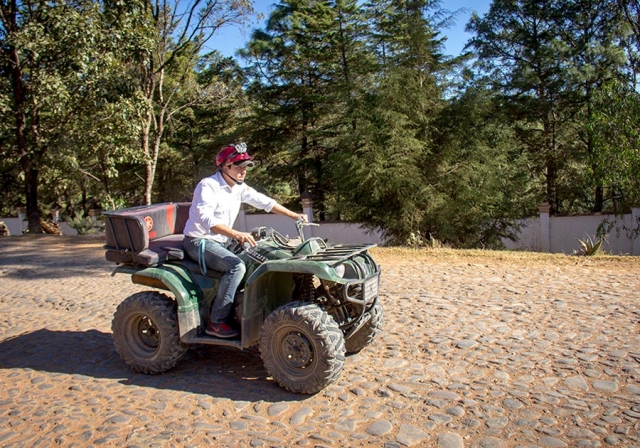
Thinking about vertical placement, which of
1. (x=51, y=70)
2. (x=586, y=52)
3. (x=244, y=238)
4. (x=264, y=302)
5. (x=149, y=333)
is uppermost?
(x=586, y=52)

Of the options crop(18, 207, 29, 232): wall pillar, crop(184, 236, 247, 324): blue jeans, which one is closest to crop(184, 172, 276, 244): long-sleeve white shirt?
crop(184, 236, 247, 324): blue jeans

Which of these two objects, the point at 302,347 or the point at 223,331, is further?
the point at 223,331

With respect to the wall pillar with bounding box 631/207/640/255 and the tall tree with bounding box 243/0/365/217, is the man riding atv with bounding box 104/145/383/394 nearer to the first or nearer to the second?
the wall pillar with bounding box 631/207/640/255

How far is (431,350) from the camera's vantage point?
519 cm

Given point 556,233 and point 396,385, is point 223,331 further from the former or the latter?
point 556,233

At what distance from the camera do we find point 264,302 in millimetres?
4562

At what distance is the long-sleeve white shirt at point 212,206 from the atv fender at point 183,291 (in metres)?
0.37

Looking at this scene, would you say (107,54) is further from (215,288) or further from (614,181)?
(614,181)

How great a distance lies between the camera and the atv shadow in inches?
178

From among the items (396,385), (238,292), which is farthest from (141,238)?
(396,385)

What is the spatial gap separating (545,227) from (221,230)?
52.5ft

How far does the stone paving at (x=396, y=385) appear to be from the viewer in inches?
144

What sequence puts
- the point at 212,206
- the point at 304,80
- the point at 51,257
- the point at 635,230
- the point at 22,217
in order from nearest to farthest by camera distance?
1. the point at 212,206
2. the point at 51,257
3. the point at 635,230
4. the point at 304,80
5. the point at 22,217

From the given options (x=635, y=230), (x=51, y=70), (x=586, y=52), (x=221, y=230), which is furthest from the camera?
(x=586, y=52)
